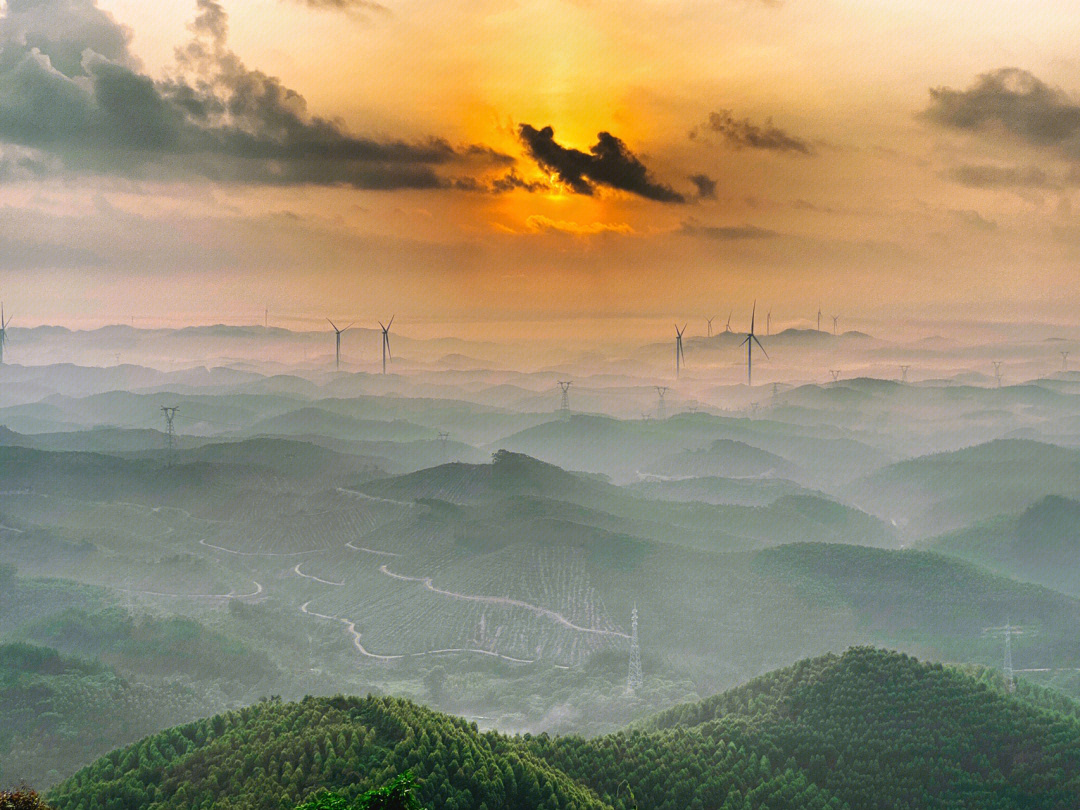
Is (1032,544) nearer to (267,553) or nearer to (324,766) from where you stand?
(267,553)

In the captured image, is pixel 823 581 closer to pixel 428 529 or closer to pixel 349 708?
pixel 428 529

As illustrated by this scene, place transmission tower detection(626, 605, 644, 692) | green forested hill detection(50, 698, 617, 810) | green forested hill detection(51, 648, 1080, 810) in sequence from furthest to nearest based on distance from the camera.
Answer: transmission tower detection(626, 605, 644, 692) < green forested hill detection(51, 648, 1080, 810) < green forested hill detection(50, 698, 617, 810)

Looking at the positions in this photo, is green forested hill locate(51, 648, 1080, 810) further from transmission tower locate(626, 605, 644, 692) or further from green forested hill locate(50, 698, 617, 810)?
transmission tower locate(626, 605, 644, 692)

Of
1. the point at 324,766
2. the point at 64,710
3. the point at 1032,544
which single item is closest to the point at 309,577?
the point at 64,710

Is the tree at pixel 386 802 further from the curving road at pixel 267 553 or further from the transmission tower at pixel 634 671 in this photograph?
the curving road at pixel 267 553

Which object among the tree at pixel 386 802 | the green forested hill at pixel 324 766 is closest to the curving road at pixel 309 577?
the green forested hill at pixel 324 766

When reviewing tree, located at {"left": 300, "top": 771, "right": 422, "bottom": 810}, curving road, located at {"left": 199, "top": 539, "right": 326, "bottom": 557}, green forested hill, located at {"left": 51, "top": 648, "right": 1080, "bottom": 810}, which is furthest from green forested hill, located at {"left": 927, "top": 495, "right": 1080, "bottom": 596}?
tree, located at {"left": 300, "top": 771, "right": 422, "bottom": 810}

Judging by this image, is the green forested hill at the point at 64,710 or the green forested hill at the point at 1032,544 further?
the green forested hill at the point at 1032,544

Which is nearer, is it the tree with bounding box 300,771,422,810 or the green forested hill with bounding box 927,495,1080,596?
the tree with bounding box 300,771,422,810

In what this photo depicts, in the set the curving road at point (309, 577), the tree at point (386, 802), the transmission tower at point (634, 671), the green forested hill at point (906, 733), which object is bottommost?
the curving road at point (309, 577)

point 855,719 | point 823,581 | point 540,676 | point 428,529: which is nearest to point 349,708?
point 855,719
